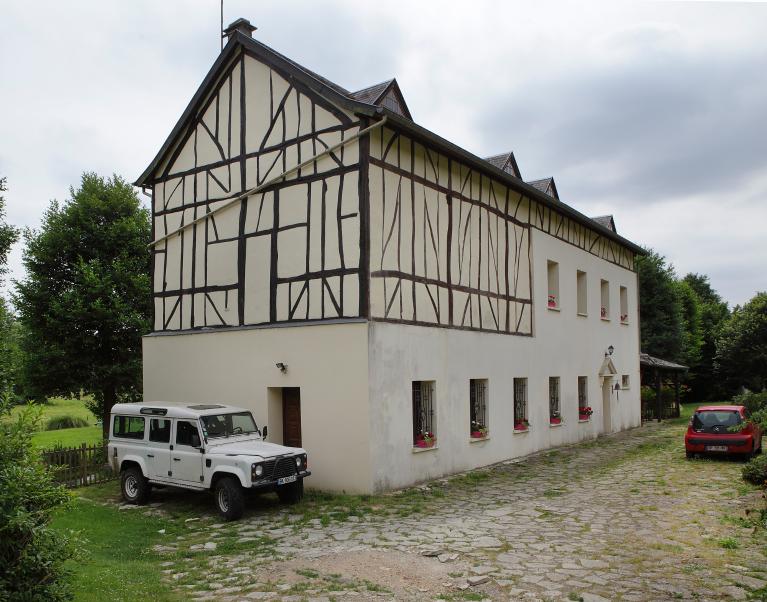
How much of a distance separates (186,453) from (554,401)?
41.2ft

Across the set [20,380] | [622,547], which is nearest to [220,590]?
[622,547]

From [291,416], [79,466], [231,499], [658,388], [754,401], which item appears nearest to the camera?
[231,499]

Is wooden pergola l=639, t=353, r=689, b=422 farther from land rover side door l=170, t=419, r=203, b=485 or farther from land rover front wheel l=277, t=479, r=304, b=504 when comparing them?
land rover side door l=170, t=419, r=203, b=485

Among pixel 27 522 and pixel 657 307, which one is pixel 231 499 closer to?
pixel 27 522

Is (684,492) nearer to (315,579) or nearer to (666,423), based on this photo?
(315,579)

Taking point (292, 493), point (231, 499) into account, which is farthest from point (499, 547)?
point (231, 499)

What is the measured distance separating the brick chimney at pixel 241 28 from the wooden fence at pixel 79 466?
32.4 feet

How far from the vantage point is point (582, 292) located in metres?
23.7

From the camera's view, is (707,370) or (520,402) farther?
(707,370)

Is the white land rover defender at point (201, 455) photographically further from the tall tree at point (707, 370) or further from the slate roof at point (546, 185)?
the tall tree at point (707, 370)

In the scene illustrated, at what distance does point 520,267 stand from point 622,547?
36.0 feet

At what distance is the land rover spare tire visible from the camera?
12.3m

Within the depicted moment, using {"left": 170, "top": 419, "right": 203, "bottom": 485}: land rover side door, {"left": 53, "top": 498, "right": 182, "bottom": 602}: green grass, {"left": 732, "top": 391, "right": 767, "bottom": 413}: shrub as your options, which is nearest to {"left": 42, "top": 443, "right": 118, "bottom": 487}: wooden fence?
{"left": 53, "top": 498, "right": 182, "bottom": 602}: green grass

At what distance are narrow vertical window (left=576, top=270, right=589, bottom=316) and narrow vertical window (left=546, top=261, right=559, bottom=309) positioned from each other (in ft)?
8.34
